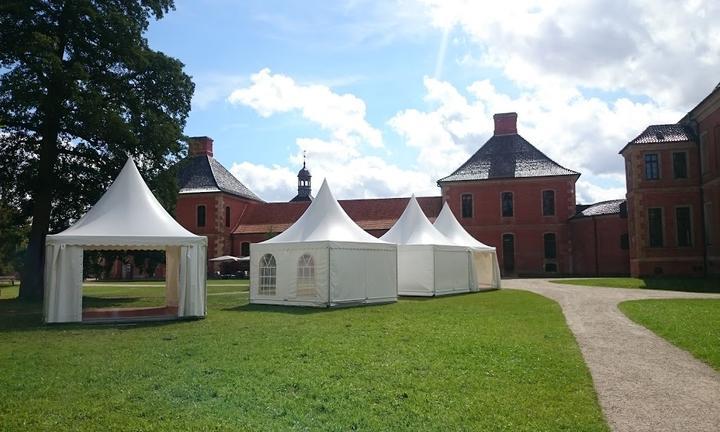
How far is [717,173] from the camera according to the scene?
22812 mm

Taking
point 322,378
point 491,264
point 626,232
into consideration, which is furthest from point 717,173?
point 322,378

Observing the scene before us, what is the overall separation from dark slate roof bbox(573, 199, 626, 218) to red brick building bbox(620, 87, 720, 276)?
16.6ft

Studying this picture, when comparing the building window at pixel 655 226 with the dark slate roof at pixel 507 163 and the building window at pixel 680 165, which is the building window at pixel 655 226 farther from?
the dark slate roof at pixel 507 163

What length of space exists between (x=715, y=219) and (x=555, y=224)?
11521 mm

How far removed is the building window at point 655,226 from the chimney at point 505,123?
14.0m

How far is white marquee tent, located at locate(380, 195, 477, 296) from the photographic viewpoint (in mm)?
17406

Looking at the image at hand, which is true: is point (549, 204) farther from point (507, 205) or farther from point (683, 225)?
point (683, 225)

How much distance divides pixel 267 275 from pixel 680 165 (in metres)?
19.6

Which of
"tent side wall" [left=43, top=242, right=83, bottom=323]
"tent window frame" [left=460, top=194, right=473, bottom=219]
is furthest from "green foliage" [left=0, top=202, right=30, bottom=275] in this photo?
"tent window frame" [left=460, top=194, right=473, bottom=219]

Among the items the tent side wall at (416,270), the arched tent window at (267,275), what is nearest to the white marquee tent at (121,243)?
the arched tent window at (267,275)

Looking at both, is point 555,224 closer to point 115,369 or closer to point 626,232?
point 626,232

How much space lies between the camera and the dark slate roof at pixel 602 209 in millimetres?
30928

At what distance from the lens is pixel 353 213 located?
3984 centimetres

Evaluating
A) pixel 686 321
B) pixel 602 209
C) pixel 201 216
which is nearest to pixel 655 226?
pixel 602 209
